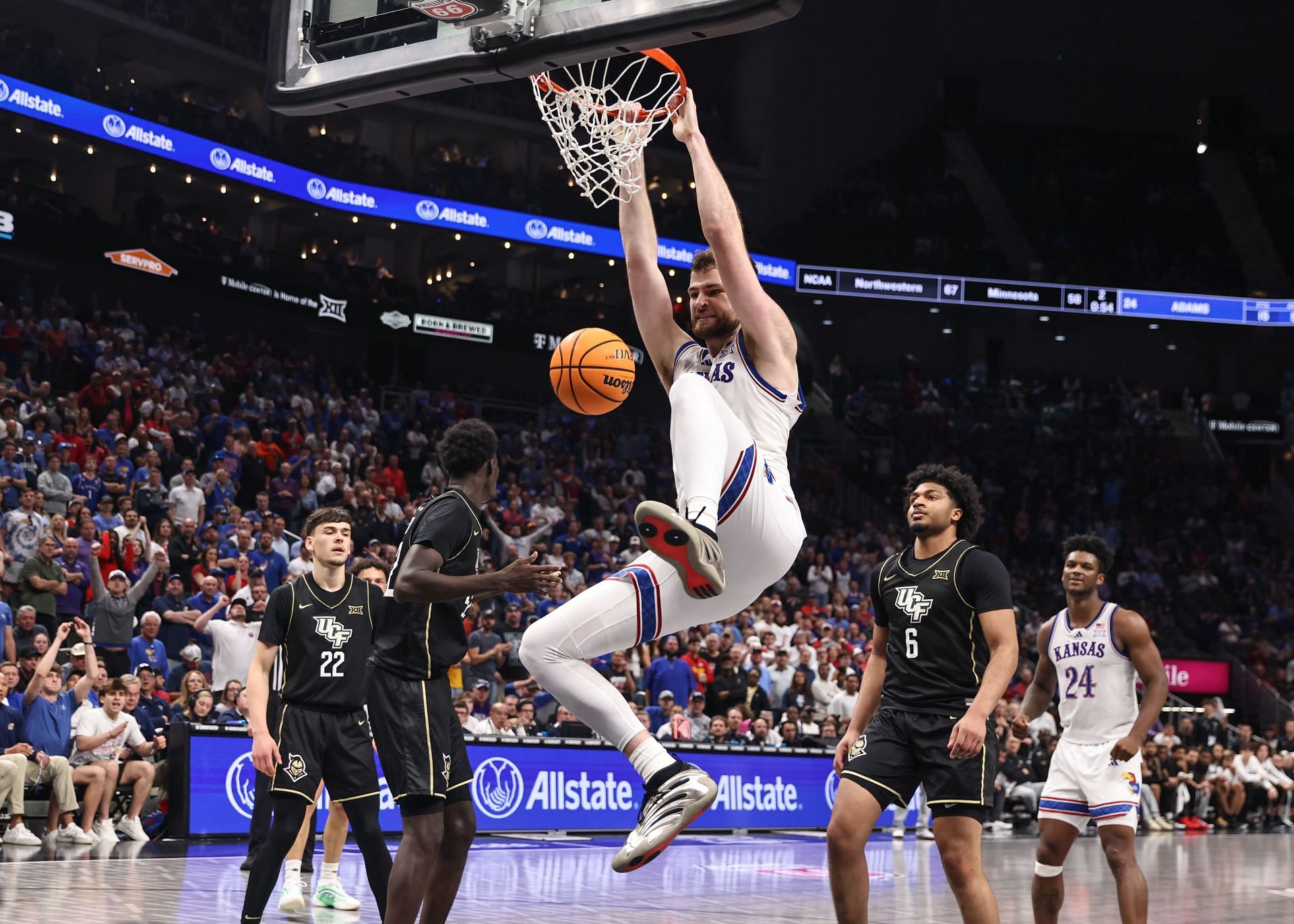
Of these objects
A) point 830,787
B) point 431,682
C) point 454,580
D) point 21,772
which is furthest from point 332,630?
point 830,787

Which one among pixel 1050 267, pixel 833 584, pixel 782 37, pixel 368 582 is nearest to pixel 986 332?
pixel 1050 267

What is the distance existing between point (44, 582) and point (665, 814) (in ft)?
34.9

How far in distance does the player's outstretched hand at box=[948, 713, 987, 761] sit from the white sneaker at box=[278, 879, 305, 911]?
193 inches

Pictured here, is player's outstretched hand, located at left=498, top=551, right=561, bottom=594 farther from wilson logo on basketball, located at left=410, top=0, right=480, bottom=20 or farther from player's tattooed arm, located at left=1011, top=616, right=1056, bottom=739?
player's tattooed arm, located at left=1011, top=616, right=1056, bottom=739

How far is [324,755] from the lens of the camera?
7367 mm

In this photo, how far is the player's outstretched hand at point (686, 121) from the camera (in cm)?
545

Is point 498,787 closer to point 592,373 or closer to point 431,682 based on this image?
point 431,682

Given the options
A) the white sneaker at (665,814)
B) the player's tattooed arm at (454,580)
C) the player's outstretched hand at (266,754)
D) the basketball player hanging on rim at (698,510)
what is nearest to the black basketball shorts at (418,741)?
the player's tattooed arm at (454,580)

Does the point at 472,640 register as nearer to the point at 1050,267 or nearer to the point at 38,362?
the point at 38,362

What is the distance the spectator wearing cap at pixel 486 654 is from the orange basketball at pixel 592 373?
9.16 m

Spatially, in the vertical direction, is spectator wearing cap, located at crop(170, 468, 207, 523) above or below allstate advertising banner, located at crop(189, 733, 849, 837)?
above

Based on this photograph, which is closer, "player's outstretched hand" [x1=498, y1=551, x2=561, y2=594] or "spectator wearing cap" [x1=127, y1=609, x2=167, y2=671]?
"player's outstretched hand" [x1=498, y1=551, x2=561, y2=594]

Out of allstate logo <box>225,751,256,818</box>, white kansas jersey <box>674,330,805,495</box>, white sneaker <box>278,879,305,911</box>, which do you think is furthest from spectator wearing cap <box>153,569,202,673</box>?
white kansas jersey <box>674,330,805,495</box>

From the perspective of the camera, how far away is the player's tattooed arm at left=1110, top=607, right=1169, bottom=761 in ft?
24.4
